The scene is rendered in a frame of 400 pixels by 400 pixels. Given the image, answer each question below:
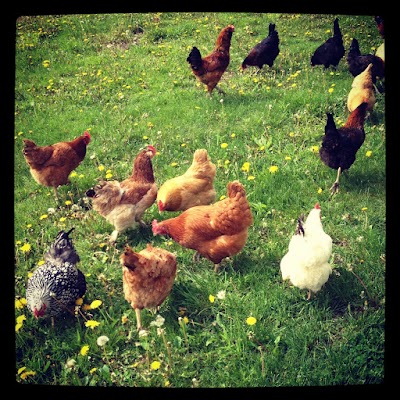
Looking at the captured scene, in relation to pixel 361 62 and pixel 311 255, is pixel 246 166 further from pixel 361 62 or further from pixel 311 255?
pixel 361 62

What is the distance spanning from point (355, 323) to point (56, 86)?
2064 millimetres

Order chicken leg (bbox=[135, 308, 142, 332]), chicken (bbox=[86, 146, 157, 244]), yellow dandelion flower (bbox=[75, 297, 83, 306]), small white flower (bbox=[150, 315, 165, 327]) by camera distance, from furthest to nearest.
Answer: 1. chicken (bbox=[86, 146, 157, 244])
2. yellow dandelion flower (bbox=[75, 297, 83, 306])
3. chicken leg (bbox=[135, 308, 142, 332])
4. small white flower (bbox=[150, 315, 165, 327])

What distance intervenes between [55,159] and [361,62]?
1.79 metres

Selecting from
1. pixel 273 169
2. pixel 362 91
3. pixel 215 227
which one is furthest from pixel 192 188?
pixel 362 91

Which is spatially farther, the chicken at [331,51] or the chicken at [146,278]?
the chicken at [331,51]

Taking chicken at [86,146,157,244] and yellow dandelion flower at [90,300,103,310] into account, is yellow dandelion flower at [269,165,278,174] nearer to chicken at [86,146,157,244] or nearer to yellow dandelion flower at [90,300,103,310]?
→ chicken at [86,146,157,244]

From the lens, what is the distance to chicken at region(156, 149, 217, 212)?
8.08 feet

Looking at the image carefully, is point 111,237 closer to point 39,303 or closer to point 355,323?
point 39,303

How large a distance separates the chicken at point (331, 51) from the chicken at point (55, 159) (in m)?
1.40

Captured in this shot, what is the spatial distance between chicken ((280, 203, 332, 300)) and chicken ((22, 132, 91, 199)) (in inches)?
50.8

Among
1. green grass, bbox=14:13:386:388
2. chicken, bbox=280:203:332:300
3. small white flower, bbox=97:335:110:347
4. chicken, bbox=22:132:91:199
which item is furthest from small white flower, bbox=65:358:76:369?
chicken, bbox=280:203:332:300

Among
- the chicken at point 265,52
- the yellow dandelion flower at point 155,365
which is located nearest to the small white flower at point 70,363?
the yellow dandelion flower at point 155,365

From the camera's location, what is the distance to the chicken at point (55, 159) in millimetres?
2381

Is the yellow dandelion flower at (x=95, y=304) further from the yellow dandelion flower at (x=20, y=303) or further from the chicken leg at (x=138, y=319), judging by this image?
the yellow dandelion flower at (x=20, y=303)
